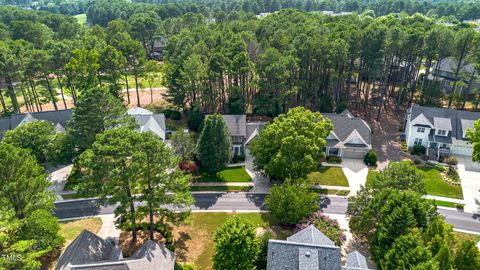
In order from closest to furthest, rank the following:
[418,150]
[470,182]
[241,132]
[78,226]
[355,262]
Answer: [355,262]
[78,226]
[470,182]
[241,132]
[418,150]

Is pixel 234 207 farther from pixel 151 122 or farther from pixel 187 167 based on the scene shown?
pixel 151 122

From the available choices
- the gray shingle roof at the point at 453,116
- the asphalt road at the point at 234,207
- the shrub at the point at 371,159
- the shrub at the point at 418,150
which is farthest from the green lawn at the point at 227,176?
the gray shingle roof at the point at 453,116

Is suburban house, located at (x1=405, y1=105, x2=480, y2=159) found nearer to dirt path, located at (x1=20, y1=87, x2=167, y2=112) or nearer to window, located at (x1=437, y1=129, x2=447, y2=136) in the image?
window, located at (x1=437, y1=129, x2=447, y2=136)

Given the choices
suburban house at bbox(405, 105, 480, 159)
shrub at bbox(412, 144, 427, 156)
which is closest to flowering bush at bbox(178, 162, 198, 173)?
suburban house at bbox(405, 105, 480, 159)

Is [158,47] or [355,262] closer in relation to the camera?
[355,262]

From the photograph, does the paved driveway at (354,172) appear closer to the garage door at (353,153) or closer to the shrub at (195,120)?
the garage door at (353,153)

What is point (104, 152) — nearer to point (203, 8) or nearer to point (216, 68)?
point (216, 68)

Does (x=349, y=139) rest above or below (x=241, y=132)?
below

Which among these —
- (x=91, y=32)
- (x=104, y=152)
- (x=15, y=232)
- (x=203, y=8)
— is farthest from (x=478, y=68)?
(x=203, y=8)

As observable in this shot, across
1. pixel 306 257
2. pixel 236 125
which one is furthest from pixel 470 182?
pixel 236 125
